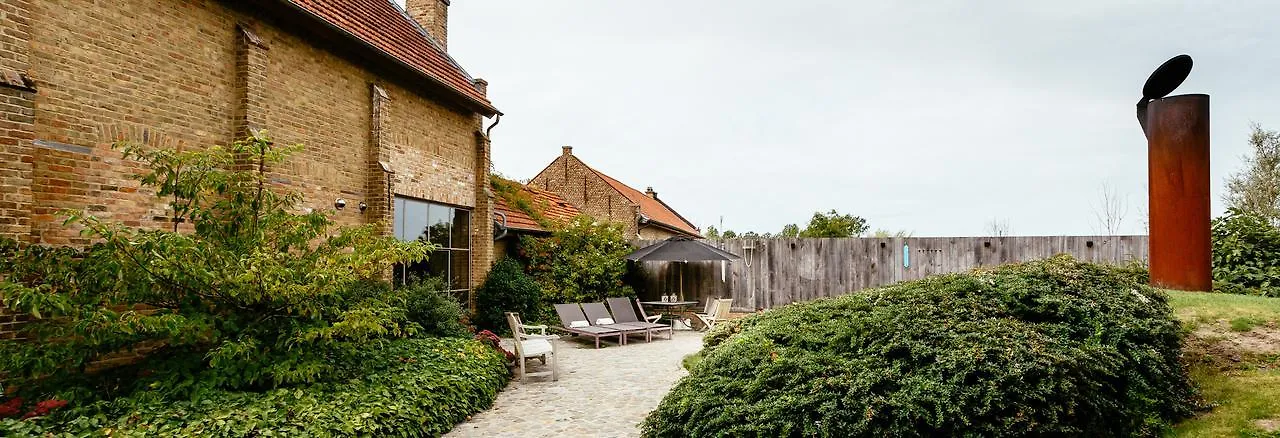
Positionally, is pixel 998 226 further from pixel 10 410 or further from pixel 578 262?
pixel 10 410

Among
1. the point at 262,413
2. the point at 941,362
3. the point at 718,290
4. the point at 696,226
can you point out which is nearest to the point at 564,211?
the point at 718,290

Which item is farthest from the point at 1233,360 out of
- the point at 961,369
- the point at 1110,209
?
the point at 1110,209

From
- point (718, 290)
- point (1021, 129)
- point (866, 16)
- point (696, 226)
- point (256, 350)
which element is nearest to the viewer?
point (256, 350)

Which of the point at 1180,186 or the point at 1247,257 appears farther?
the point at 1247,257

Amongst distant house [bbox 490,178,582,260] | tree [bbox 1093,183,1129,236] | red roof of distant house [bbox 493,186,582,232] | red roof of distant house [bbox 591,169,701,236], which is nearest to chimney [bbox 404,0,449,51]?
distant house [bbox 490,178,582,260]

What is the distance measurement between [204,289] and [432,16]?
9.58 meters

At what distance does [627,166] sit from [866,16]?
23.3m

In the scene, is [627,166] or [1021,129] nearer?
[1021,129]

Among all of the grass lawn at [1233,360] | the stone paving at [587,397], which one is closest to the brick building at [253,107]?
the stone paving at [587,397]

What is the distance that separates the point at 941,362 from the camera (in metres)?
4.23

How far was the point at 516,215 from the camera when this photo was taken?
1484 centimetres

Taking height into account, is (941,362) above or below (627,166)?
below

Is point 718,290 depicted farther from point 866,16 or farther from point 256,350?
point 256,350

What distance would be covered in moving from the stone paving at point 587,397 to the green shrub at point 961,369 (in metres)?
1.19
